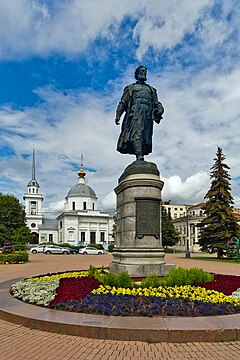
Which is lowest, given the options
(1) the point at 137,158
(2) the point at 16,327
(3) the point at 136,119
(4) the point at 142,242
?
(2) the point at 16,327

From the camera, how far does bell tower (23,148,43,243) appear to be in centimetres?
9250

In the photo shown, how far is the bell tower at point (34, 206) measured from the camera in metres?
92.5

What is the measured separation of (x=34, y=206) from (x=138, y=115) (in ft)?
289

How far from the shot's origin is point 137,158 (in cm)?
1151

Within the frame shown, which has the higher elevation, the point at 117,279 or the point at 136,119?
the point at 136,119

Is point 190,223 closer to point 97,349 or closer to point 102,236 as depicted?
point 102,236

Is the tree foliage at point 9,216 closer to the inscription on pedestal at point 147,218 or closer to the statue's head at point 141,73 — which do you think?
the statue's head at point 141,73

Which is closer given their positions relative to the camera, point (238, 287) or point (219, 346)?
point (219, 346)

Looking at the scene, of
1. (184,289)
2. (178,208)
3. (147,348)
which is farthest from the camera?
(178,208)

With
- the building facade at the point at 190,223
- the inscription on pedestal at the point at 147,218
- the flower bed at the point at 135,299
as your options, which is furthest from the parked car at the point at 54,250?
the flower bed at the point at 135,299

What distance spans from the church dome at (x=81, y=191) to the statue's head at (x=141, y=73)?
79773 millimetres

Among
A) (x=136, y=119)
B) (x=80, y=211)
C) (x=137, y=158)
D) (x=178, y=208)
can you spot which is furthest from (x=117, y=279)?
(x=178, y=208)

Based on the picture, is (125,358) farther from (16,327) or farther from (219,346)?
(16,327)

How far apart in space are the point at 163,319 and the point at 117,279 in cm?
265
